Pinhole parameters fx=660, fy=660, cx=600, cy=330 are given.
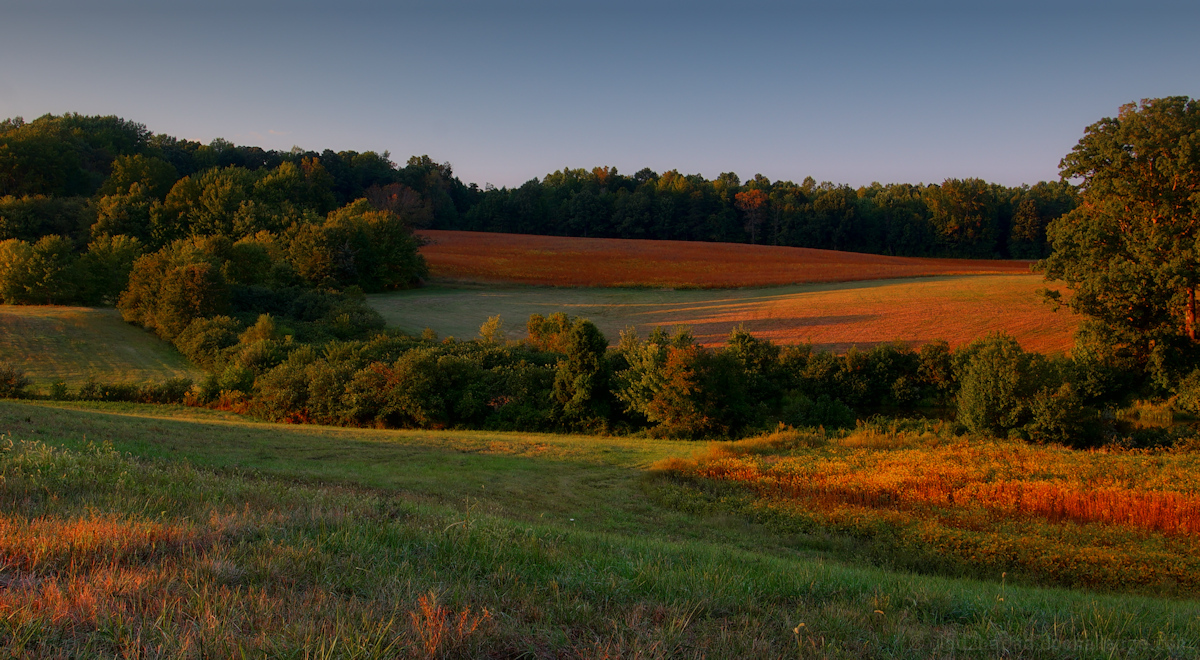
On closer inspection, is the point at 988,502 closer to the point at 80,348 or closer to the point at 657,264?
the point at 80,348

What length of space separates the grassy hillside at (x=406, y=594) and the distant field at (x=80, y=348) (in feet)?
115

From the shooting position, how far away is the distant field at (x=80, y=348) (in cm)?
3634

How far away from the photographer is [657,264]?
7319cm

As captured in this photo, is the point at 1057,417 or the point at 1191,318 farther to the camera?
the point at 1191,318

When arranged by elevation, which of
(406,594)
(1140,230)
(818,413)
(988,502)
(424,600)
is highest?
(1140,230)

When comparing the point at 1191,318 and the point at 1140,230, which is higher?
the point at 1140,230

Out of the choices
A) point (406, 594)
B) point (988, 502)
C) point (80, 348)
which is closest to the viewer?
point (406, 594)

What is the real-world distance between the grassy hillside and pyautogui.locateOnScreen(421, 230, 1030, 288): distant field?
59.7 metres

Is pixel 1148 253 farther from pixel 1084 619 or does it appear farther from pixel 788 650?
pixel 788 650

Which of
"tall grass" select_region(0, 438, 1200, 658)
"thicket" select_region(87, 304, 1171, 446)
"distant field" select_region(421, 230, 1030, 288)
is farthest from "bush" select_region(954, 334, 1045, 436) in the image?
"distant field" select_region(421, 230, 1030, 288)

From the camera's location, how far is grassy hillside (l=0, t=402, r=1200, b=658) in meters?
3.54

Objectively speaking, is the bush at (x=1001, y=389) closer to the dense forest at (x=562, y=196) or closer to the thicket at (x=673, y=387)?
the thicket at (x=673, y=387)

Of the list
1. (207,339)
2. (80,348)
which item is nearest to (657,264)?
(207,339)

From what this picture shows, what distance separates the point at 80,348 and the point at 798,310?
48.4 meters
